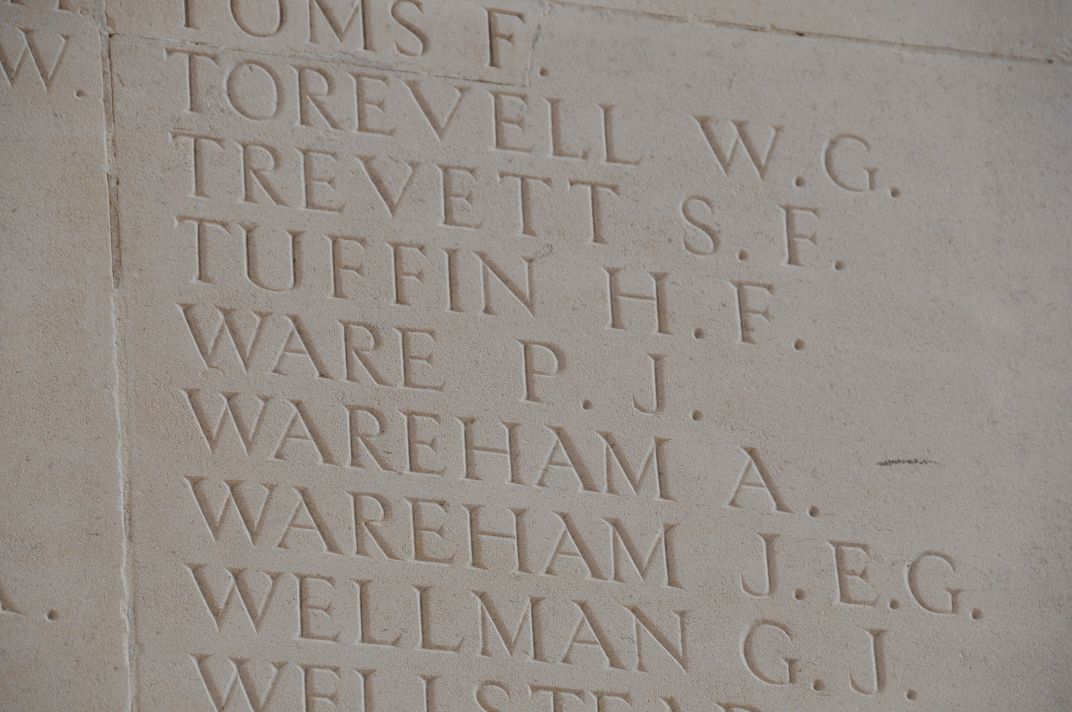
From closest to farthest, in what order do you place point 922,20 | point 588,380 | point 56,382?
point 56,382
point 588,380
point 922,20

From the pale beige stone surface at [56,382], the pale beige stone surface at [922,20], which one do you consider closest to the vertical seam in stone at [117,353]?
the pale beige stone surface at [56,382]

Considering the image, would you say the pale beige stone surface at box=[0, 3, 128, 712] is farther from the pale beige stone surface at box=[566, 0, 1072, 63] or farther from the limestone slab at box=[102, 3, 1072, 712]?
the pale beige stone surface at box=[566, 0, 1072, 63]

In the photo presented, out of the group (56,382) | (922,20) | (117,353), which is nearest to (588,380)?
(117,353)

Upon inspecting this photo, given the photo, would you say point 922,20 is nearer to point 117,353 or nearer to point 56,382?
point 117,353

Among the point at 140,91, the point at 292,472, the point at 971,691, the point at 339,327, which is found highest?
the point at 140,91

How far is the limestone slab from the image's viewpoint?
14.3 feet

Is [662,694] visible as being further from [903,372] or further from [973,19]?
[973,19]

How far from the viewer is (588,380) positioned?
4617mm

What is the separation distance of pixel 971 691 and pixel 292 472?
1584mm

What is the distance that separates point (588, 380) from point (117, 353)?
1039 mm

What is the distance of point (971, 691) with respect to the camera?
4582 mm

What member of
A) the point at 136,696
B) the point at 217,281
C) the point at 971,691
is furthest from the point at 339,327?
the point at 971,691

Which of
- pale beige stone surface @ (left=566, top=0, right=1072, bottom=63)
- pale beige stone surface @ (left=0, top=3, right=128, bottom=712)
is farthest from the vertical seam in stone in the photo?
pale beige stone surface @ (left=566, top=0, right=1072, bottom=63)

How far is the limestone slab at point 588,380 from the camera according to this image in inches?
172
